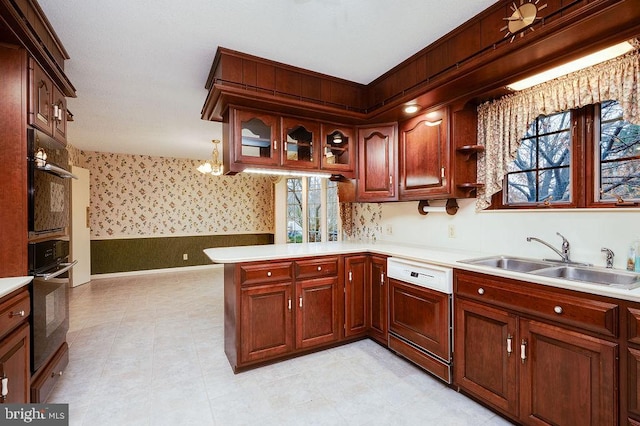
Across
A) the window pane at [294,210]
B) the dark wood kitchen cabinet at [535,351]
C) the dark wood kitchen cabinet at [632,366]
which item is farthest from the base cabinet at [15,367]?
the window pane at [294,210]

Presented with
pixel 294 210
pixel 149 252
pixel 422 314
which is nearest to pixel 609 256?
pixel 422 314

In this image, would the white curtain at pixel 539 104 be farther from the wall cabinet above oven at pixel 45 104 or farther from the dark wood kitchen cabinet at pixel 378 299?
the wall cabinet above oven at pixel 45 104

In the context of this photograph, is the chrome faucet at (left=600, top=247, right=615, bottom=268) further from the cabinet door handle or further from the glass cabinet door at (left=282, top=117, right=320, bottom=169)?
the cabinet door handle

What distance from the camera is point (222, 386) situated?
224cm

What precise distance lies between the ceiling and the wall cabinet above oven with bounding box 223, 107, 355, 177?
1.61 ft

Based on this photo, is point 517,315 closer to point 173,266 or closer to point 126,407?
point 126,407

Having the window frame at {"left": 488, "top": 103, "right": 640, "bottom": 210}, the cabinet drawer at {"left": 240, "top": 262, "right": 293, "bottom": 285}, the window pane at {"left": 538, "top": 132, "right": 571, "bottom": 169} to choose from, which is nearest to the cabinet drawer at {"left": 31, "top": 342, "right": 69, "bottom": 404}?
the cabinet drawer at {"left": 240, "top": 262, "right": 293, "bottom": 285}

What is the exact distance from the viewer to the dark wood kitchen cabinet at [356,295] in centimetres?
285

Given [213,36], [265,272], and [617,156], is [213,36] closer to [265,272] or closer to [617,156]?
[265,272]

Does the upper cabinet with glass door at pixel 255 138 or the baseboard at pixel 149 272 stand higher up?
the upper cabinet with glass door at pixel 255 138

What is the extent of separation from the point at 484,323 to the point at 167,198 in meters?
6.27

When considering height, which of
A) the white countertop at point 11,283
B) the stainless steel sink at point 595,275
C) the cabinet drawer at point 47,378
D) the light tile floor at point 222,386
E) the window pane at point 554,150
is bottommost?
the light tile floor at point 222,386

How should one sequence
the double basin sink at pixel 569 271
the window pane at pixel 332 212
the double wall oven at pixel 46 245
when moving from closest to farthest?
the double basin sink at pixel 569 271
the double wall oven at pixel 46 245
the window pane at pixel 332 212

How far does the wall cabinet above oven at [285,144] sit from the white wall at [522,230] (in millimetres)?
903
